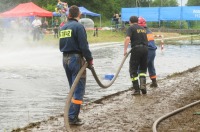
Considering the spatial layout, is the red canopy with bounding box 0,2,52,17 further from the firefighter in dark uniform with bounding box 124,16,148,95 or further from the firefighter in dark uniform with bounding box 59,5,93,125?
the firefighter in dark uniform with bounding box 59,5,93,125

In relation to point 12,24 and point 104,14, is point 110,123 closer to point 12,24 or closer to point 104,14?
point 12,24

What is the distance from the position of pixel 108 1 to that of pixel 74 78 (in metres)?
70.9

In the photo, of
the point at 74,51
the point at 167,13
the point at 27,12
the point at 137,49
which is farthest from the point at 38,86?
the point at 167,13

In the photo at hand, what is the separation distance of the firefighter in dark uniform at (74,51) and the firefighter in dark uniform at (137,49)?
2.85 metres

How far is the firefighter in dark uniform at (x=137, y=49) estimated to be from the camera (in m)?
10.1

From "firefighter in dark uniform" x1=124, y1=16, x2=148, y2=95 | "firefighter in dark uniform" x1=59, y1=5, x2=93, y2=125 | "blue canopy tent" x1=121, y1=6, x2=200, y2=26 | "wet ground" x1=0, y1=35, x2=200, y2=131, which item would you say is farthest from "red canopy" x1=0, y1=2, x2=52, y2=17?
"firefighter in dark uniform" x1=59, y1=5, x2=93, y2=125

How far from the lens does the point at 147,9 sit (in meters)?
44.1

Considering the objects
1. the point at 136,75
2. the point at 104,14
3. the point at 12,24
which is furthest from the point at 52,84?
the point at 104,14

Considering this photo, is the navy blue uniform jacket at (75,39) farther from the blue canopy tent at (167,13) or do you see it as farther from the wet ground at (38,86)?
the blue canopy tent at (167,13)

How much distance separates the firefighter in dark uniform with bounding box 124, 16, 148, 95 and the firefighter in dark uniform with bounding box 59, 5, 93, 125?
112 inches

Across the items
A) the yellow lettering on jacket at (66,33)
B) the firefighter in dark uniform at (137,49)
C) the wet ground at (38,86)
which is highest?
the yellow lettering on jacket at (66,33)

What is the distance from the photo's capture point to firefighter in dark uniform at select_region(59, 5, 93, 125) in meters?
7.10

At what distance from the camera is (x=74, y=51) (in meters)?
7.22

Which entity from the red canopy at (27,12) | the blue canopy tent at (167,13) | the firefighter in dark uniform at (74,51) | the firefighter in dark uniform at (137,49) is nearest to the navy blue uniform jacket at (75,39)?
the firefighter in dark uniform at (74,51)
